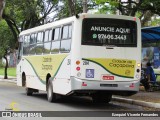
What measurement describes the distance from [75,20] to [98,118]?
172 inches

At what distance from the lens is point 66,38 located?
16.8m

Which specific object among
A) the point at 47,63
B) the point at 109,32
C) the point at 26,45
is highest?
the point at 109,32

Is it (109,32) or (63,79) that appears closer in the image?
(109,32)

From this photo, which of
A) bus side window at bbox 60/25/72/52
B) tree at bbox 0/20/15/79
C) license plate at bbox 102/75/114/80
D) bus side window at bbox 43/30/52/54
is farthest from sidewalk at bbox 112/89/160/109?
tree at bbox 0/20/15/79

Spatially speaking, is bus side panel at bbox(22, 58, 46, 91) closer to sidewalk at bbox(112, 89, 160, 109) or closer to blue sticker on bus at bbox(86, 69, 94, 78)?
sidewalk at bbox(112, 89, 160, 109)

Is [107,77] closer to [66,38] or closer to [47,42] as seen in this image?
[66,38]

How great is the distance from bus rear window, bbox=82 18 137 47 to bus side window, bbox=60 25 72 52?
0.79m

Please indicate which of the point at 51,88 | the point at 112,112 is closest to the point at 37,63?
the point at 51,88

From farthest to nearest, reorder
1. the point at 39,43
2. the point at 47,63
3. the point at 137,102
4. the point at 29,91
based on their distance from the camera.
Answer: the point at 29,91, the point at 39,43, the point at 47,63, the point at 137,102

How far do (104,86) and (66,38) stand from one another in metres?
2.45

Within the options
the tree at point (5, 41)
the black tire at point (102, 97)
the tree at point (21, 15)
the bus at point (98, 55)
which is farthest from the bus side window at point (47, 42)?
the tree at point (5, 41)

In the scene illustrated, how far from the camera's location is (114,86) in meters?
15.9

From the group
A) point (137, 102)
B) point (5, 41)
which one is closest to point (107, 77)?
point (137, 102)

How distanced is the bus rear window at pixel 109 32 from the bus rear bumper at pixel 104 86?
53.7 inches
